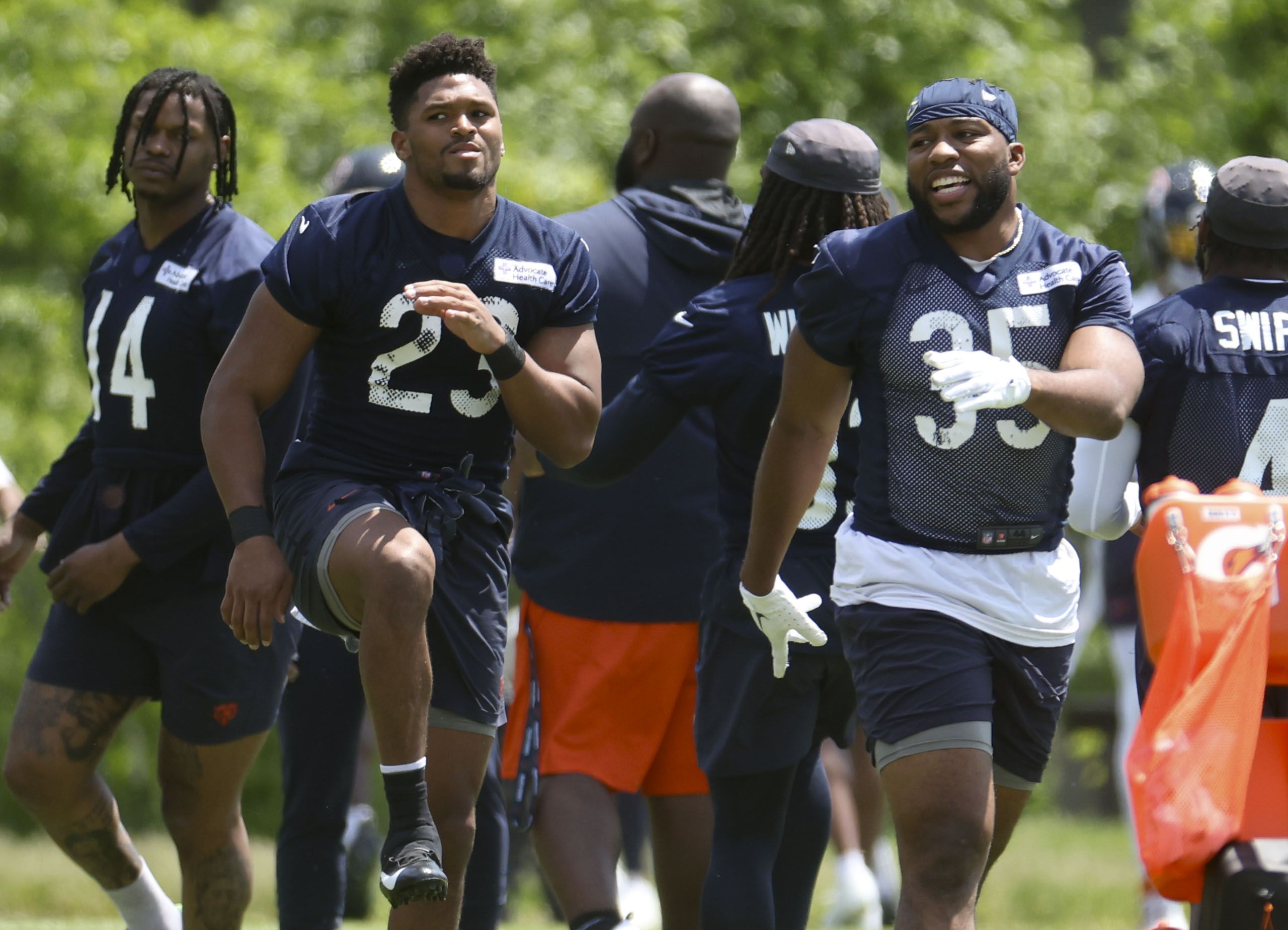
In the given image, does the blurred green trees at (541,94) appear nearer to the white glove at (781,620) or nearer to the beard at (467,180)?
the beard at (467,180)

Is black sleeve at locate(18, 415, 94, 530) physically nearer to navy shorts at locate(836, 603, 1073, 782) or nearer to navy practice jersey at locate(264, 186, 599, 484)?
navy practice jersey at locate(264, 186, 599, 484)

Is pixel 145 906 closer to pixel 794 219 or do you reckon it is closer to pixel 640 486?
pixel 640 486

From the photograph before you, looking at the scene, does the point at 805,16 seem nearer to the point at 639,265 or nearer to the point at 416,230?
the point at 639,265

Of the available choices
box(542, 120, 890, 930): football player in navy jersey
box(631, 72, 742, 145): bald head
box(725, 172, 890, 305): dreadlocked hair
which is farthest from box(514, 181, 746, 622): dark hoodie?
box(725, 172, 890, 305): dreadlocked hair

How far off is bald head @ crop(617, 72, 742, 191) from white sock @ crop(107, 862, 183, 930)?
2.68 metres

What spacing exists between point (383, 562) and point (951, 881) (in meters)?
1.43

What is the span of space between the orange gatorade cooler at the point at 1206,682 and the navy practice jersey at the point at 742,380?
1.27m

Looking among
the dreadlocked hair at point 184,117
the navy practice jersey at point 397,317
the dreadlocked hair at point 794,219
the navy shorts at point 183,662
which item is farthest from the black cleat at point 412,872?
the dreadlocked hair at point 184,117

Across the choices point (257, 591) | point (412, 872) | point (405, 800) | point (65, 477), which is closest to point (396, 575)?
Answer: point (257, 591)

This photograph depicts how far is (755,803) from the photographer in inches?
191

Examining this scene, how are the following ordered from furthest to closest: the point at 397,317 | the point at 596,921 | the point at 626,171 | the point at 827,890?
the point at 827,890 < the point at 626,171 < the point at 596,921 < the point at 397,317

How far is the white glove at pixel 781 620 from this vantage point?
4.64 meters

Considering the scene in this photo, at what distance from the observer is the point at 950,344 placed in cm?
421

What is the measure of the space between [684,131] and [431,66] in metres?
1.45
